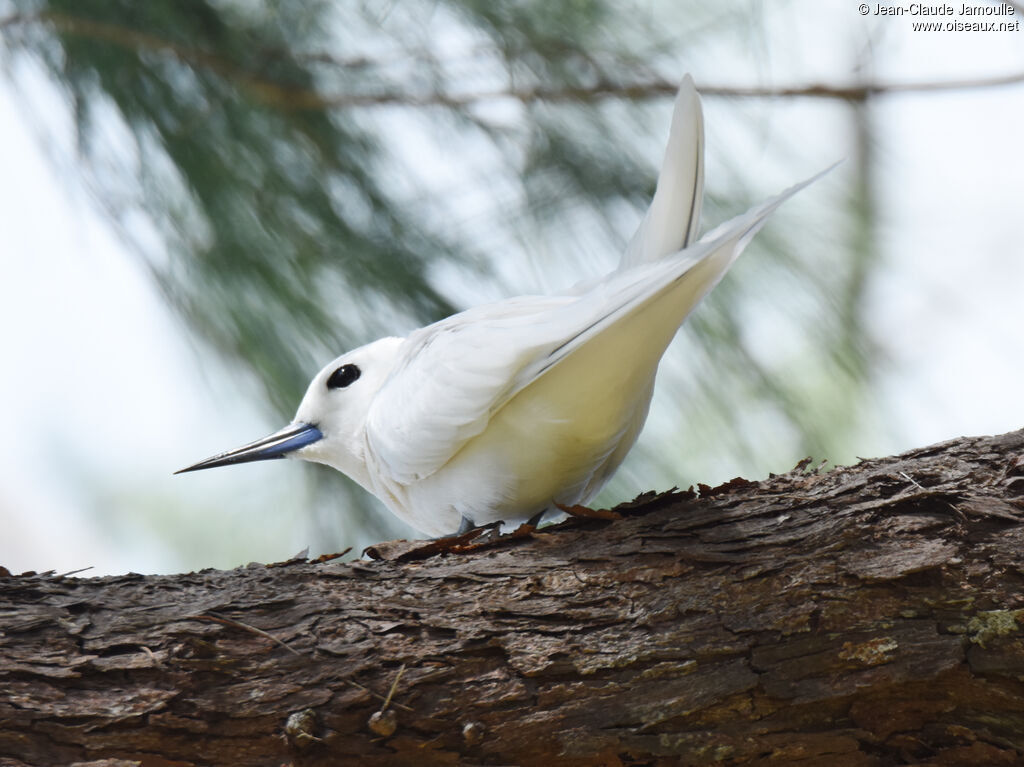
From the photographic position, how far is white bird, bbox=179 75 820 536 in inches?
38.5

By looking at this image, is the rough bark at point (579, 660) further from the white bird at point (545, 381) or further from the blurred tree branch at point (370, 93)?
the blurred tree branch at point (370, 93)

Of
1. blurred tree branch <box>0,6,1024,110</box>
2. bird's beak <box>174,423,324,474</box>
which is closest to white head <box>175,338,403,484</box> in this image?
bird's beak <box>174,423,324,474</box>

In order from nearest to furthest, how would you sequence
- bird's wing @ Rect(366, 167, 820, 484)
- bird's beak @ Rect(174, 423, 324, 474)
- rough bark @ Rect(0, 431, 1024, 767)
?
rough bark @ Rect(0, 431, 1024, 767)
bird's wing @ Rect(366, 167, 820, 484)
bird's beak @ Rect(174, 423, 324, 474)

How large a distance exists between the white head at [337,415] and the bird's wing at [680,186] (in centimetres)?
39

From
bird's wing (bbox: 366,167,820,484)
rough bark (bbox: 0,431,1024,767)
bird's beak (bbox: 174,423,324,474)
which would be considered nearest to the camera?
rough bark (bbox: 0,431,1024,767)

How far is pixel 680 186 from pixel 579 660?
478 millimetres

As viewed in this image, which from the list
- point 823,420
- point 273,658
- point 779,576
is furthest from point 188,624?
point 823,420

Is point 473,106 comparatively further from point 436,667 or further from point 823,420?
point 436,667

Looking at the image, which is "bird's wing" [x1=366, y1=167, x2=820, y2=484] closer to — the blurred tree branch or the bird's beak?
the bird's beak

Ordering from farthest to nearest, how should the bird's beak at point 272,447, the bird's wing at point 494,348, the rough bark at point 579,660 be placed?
the bird's beak at point 272,447 < the bird's wing at point 494,348 < the rough bark at point 579,660

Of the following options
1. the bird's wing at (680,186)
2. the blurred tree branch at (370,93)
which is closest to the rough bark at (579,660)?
the bird's wing at (680,186)

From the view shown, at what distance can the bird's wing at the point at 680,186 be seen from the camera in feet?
3.27

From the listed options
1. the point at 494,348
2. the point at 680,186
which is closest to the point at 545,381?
the point at 494,348

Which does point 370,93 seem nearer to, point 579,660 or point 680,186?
point 680,186
